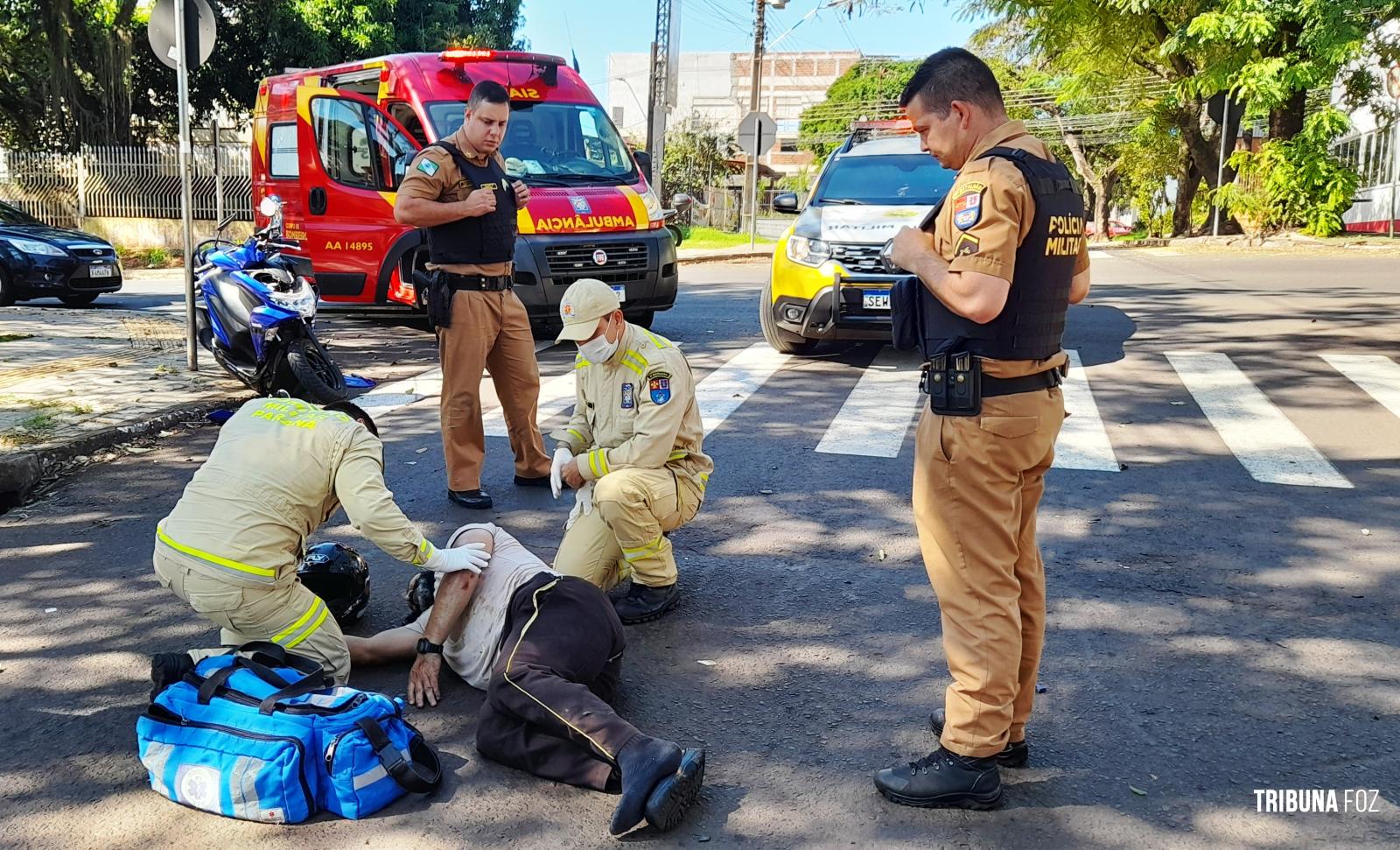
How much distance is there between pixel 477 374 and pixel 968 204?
11.7 ft

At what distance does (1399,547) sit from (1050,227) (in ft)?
10.7

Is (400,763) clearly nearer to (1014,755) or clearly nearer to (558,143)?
(1014,755)

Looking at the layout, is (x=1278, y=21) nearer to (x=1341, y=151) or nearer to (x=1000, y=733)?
(x=1341, y=151)

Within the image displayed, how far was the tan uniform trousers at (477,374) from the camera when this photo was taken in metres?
5.92

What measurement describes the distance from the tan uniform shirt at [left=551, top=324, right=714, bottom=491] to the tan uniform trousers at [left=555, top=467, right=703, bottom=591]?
7 centimetres

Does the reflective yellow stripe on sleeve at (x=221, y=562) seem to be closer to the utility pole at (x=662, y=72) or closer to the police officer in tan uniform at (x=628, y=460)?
the police officer in tan uniform at (x=628, y=460)

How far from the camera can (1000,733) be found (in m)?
3.08

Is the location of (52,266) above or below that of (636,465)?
above

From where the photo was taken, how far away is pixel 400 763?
10.1 ft

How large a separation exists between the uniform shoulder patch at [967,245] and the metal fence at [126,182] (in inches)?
901

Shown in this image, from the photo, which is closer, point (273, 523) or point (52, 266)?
point (273, 523)

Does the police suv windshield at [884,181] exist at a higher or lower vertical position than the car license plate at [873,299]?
higher

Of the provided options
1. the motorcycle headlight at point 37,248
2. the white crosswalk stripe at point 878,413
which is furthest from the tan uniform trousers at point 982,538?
the motorcycle headlight at point 37,248

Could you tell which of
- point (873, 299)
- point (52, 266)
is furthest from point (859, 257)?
point (52, 266)
